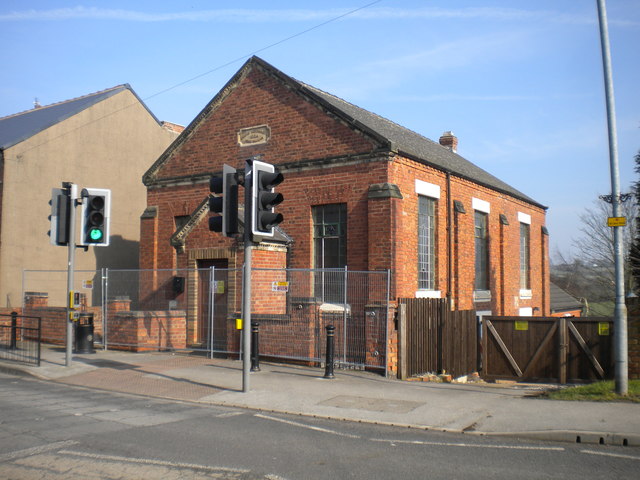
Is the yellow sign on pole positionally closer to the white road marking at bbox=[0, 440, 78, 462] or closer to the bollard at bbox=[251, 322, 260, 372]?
the bollard at bbox=[251, 322, 260, 372]

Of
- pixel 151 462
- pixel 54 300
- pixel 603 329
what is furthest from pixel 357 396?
pixel 54 300

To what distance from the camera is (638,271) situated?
14016mm

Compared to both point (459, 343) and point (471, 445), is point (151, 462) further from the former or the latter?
point (459, 343)

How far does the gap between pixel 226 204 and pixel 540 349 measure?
26.7 ft

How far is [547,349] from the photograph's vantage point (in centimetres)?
1377

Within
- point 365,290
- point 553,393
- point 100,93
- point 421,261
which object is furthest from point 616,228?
point 100,93

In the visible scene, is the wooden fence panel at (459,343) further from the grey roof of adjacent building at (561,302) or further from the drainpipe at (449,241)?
the grey roof of adjacent building at (561,302)

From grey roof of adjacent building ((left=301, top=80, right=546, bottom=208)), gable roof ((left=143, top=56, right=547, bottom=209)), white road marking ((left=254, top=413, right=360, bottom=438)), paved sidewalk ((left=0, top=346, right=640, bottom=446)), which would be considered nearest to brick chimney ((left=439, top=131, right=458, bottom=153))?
grey roof of adjacent building ((left=301, top=80, right=546, bottom=208))

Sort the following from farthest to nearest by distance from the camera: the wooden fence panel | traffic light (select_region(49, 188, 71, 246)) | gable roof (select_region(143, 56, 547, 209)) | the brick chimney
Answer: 1. the brick chimney
2. gable roof (select_region(143, 56, 547, 209))
3. the wooden fence panel
4. traffic light (select_region(49, 188, 71, 246))

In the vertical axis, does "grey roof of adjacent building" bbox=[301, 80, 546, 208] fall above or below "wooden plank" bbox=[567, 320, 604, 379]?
above

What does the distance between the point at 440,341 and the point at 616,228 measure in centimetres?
523

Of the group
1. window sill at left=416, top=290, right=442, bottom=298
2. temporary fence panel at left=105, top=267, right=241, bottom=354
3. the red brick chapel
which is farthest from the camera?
window sill at left=416, top=290, right=442, bottom=298

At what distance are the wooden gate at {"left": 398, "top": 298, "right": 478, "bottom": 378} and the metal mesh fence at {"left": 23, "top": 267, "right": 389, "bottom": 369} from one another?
0.47 m

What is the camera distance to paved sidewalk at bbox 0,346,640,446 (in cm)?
809
